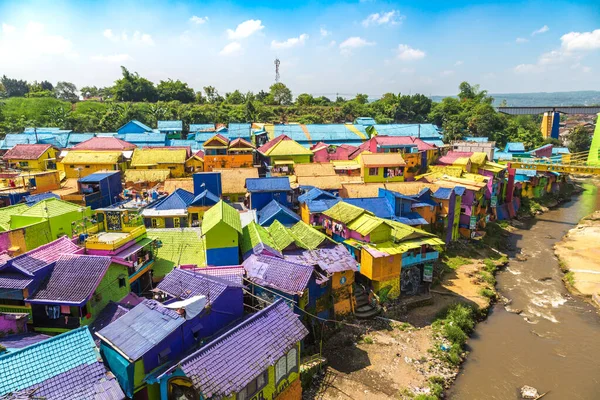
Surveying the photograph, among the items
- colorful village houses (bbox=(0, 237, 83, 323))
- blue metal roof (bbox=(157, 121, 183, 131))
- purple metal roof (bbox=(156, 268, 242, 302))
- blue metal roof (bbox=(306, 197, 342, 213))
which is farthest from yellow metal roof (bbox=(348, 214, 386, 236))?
blue metal roof (bbox=(157, 121, 183, 131))

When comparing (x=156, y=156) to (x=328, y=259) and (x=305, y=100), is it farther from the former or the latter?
(x=305, y=100)

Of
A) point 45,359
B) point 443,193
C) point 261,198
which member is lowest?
point 45,359

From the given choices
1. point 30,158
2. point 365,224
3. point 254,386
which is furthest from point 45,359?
point 30,158

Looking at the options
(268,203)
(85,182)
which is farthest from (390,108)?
(85,182)

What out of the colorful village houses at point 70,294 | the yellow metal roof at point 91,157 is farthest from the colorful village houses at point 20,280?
the yellow metal roof at point 91,157

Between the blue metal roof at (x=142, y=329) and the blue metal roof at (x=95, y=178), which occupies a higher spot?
the blue metal roof at (x=95, y=178)

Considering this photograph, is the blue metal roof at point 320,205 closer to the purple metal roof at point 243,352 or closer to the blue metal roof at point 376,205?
the blue metal roof at point 376,205
